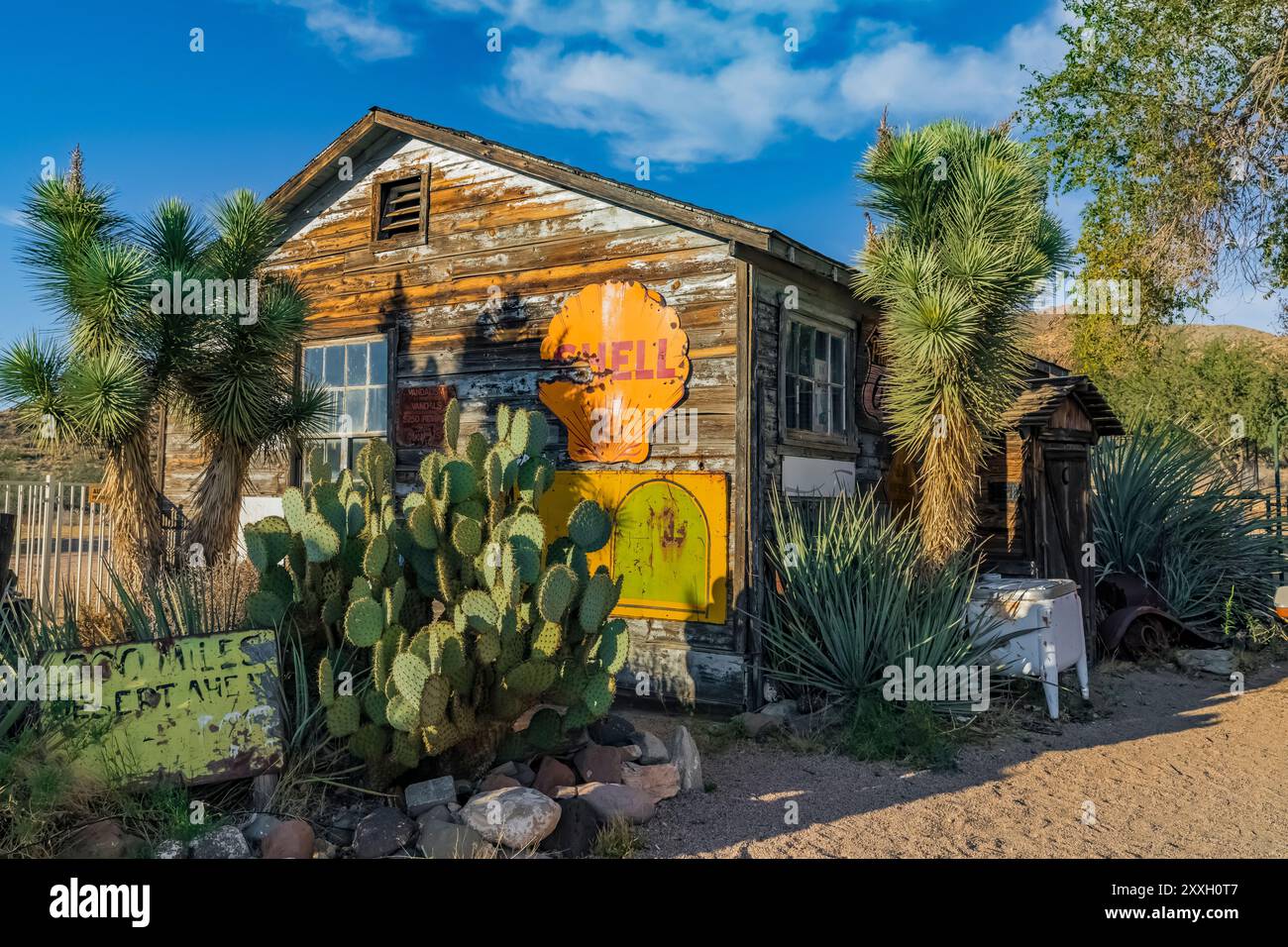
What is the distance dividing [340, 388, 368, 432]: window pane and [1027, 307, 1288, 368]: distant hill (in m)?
6.92

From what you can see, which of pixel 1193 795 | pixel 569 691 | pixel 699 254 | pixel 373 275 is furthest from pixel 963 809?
pixel 373 275

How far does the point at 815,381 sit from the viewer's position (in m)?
9.28

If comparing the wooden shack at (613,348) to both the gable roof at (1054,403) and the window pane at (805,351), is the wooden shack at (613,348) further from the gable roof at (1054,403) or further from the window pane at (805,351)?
the gable roof at (1054,403)

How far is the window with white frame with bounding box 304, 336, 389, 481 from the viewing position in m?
10.2

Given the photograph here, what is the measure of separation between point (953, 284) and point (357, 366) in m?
6.40

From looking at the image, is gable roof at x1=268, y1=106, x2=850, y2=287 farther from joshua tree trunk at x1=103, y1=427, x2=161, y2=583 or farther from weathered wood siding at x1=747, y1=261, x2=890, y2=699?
joshua tree trunk at x1=103, y1=427, x2=161, y2=583

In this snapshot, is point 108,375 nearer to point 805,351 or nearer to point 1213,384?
point 805,351

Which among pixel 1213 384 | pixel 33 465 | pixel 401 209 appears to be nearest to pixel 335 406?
pixel 401 209

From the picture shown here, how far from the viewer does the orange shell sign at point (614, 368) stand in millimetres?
8344

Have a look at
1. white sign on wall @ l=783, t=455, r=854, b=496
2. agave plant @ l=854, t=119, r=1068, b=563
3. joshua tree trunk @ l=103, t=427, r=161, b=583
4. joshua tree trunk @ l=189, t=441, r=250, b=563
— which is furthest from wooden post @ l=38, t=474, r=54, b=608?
agave plant @ l=854, t=119, r=1068, b=563

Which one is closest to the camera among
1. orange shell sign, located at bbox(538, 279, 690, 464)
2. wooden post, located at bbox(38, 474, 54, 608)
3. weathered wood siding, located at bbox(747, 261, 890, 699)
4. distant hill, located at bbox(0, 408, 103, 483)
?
weathered wood siding, located at bbox(747, 261, 890, 699)

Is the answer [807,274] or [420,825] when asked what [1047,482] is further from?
[420,825]

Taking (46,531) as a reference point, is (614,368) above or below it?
above

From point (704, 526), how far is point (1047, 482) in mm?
4850
